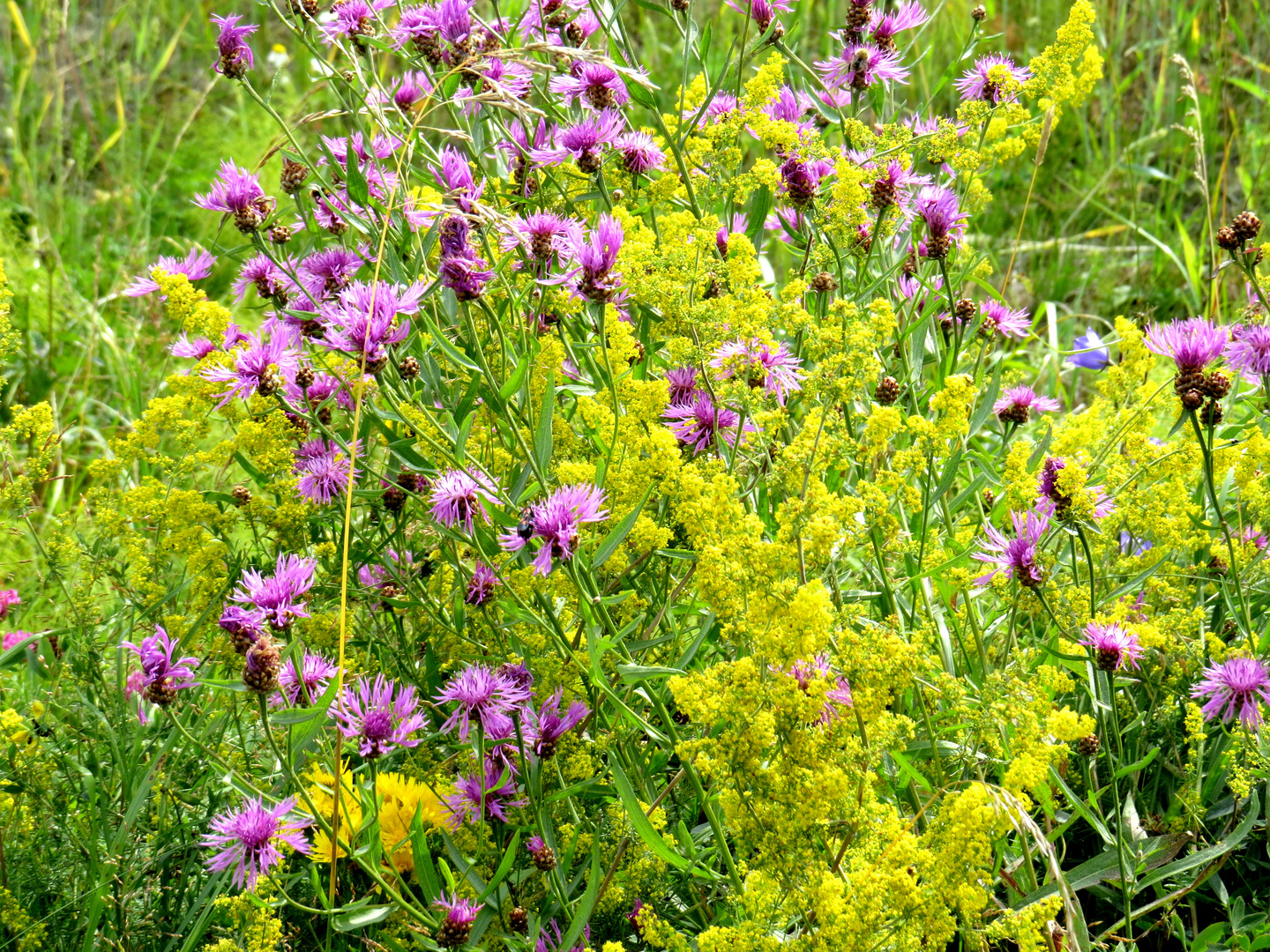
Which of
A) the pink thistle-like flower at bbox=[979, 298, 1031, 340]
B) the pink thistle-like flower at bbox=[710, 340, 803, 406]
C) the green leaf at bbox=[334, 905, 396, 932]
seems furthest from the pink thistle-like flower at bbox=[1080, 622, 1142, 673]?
the green leaf at bbox=[334, 905, 396, 932]

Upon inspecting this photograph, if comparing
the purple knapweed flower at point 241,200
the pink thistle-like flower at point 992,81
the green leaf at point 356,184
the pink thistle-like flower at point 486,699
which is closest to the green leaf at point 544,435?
the pink thistle-like flower at point 486,699

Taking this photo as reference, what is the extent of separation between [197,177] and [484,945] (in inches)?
168

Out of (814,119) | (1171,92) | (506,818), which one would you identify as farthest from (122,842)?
(1171,92)

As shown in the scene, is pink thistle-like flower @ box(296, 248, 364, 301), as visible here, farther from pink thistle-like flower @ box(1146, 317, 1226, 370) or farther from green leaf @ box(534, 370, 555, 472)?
pink thistle-like flower @ box(1146, 317, 1226, 370)

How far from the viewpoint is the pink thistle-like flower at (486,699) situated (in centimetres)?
158

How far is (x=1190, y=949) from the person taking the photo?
1.63 m

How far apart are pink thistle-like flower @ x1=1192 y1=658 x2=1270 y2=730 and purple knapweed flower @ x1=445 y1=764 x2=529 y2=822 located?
958 mm

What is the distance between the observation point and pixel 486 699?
5.22 feet

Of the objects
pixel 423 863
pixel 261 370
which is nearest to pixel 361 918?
pixel 423 863

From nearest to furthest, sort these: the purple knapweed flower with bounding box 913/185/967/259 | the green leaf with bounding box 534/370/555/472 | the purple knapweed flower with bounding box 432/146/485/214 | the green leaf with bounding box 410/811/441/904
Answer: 1. the green leaf with bounding box 410/811/441/904
2. the green leaf with bounding box 534/370/555/472
3. the purple knapweed flower with bounding box 432/146/485/214
4. the purple knapweed flower with bounding box 913/185/967/259

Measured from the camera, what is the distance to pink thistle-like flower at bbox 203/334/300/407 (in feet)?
5.48

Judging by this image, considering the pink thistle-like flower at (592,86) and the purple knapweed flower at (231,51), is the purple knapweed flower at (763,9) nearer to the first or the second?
the pink thistle-like flower at (592,86)

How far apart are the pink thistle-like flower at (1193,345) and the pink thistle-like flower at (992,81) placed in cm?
56

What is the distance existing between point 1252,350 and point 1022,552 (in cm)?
46
